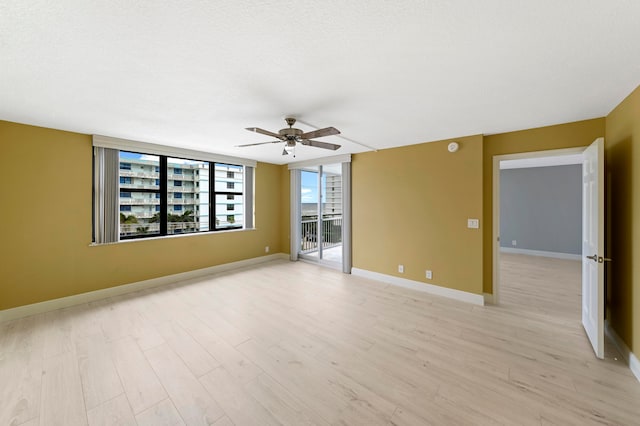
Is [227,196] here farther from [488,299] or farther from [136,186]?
[488,299]

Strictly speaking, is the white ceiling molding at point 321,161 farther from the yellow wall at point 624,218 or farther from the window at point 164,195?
the yellow wall at point 624,218

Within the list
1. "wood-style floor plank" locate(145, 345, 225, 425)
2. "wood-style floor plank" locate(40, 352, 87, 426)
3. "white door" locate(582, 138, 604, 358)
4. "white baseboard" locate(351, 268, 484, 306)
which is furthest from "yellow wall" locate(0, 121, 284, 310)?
"white door" locate(582, 138, 604, 358)

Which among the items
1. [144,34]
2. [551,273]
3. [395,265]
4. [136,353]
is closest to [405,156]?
[395,265]

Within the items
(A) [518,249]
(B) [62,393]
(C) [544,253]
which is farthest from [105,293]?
(C) [544,253]

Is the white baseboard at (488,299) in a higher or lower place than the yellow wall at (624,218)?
lower

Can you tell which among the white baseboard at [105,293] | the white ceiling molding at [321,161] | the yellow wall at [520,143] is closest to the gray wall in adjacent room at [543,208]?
the yellow wall at [520,143]

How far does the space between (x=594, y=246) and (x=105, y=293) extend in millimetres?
6155

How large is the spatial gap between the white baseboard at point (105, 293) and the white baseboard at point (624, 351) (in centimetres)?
552

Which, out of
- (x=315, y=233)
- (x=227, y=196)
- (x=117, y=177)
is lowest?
(x=315, y=233)

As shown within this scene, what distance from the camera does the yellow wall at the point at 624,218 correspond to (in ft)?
6.68

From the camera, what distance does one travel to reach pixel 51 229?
10.4 ft

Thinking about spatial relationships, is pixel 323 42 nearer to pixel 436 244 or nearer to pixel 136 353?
pixel 136 353

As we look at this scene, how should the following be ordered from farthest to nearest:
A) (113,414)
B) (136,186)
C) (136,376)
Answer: (136,186) → (136,376) → (113,414)

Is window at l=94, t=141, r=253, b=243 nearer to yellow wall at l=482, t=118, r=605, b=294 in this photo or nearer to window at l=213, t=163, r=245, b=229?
window at l=213, t=163, r=245, b=229
